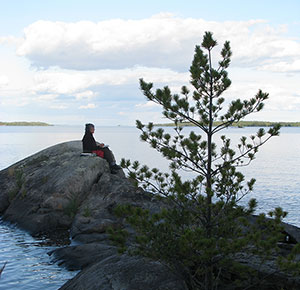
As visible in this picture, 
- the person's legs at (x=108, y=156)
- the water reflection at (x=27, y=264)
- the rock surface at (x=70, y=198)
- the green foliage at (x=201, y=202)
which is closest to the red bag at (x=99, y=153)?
the person's legs at (x=108, y=156)

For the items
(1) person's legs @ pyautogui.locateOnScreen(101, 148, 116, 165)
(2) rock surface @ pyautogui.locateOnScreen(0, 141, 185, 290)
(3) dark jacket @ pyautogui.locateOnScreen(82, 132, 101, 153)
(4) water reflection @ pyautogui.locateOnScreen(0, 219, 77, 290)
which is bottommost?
(4) water reflection @ pyautogui.locateOnScreen(0, 219, 77, 290)

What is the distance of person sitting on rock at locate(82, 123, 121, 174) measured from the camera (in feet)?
57.4

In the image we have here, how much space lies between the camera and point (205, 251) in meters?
6.36

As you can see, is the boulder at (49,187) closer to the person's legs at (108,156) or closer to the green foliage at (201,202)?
the person's legs at (108,156)

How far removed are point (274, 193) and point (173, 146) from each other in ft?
66.3

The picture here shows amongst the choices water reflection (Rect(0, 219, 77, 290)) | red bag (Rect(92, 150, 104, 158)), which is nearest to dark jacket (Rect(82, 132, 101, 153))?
red bag (Rect(92, 150, 104, 158))

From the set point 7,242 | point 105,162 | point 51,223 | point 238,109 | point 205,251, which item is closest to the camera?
point 205,251

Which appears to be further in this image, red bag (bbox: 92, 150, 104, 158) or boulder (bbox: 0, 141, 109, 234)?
red bag (bbox: 92, 150, 104, 158)

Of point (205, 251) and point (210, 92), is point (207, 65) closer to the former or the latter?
point (210, 92)

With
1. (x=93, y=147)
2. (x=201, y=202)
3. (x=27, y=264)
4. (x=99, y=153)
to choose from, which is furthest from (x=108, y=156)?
(x=201, y=202)

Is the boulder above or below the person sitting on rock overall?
below

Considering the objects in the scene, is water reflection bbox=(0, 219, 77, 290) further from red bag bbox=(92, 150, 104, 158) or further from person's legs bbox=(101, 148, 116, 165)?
person's legs bbox=(101, 148, 116, 165)

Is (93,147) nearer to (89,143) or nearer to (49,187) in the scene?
(89,143)

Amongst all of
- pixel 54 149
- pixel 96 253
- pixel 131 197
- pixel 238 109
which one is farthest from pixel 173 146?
pixel 54 149
